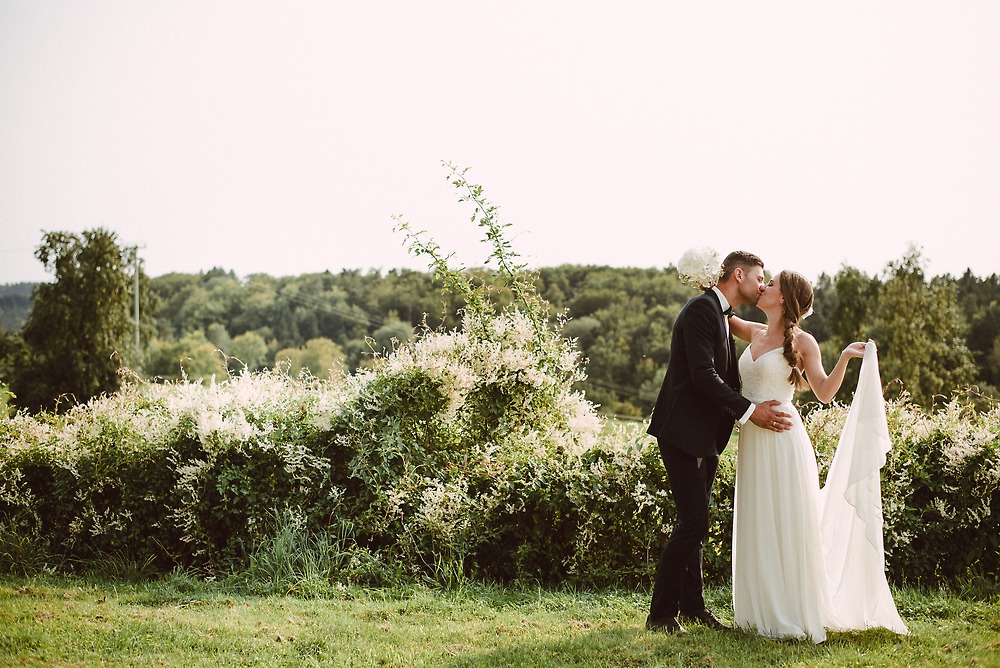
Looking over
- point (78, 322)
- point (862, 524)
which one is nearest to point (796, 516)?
point (862, 524)

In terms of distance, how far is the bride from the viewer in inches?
167

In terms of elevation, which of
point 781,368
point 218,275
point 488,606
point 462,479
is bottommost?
point 488,606

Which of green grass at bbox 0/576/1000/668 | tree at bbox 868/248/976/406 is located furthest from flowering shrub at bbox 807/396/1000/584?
tree at bbox 868/248/976/406

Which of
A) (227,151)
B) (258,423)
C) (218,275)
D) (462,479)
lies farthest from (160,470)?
(218,275)

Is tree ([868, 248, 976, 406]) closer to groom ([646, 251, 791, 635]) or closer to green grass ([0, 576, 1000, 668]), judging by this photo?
green grass ([0, 576, 1000, 668])

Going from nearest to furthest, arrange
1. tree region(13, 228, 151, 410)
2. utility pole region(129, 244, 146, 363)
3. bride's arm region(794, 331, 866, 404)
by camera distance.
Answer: bride's arm region(794, 331, 866, 404) < tree region(13, 228, 151, 410) < utility pole region(129, 244, 146, 363)

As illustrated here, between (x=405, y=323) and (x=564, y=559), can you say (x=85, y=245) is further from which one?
(x=564, y=559)

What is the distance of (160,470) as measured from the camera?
241 inches

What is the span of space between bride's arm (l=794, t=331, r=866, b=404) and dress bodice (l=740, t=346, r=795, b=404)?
0.33 ft

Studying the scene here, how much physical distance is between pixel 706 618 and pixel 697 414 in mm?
1189

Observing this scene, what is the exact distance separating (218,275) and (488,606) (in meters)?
55.0

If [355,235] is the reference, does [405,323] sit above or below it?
below

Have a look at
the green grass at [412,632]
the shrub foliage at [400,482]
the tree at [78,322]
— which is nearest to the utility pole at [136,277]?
the tree at [78,322]

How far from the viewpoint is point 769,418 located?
4258mm
